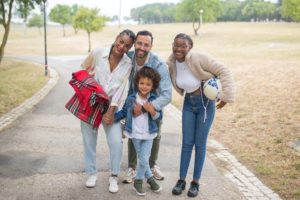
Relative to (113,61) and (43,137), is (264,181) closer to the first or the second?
(113,61)

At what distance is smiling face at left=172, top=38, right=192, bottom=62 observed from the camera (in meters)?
4.71

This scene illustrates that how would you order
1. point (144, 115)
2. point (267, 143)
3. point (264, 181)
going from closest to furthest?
point (144, 115) → point (264, 181) → point (267, 143)

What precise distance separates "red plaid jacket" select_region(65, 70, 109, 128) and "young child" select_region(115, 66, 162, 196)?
0.75 ft

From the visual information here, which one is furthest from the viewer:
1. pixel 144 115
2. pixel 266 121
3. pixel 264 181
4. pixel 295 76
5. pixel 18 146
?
pixel 295 76

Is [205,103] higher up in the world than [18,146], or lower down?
higher up

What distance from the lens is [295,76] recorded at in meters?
15.9

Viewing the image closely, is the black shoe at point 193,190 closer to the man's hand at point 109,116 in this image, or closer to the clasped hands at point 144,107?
the clasped hands at point 144,107

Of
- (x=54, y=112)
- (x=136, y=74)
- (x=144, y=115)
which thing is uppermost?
(x=136, y=74)

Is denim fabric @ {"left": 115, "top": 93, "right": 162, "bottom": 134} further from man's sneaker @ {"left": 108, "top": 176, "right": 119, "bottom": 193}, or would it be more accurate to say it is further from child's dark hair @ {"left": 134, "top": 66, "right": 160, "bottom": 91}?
man's sneaker @ {"left": 108, "top": 176, "right": 119, "bottom": 193}

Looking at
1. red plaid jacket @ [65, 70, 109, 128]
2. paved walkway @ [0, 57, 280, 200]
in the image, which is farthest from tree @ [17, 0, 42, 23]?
red plaid jacket @ [65, 70, 109, 128]

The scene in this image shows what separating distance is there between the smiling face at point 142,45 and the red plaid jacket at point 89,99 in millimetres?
614

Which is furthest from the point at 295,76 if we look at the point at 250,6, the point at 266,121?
the point at 250,6

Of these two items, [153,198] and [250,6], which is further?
[250,6]

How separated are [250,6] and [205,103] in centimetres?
11197
